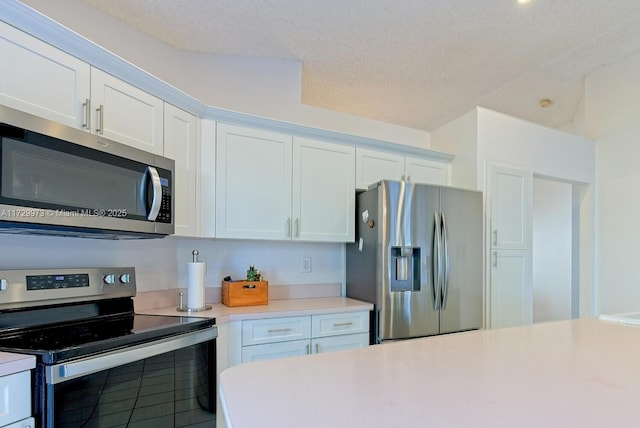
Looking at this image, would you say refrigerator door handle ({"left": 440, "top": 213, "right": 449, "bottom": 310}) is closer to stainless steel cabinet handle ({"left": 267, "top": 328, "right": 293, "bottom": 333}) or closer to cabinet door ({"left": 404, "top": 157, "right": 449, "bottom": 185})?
cabinet door ({"left": 404, "top": 157, "right": 449, "bottom": 185})

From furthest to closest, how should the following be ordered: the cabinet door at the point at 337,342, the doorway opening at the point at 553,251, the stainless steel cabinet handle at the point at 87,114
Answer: the doorway opening at the point at 553,251
the cabinet door at the point at 337,342
the stainless steel cabinet handle at the point at 87,114

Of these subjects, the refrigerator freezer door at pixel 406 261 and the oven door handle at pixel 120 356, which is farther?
the refrigerator freezer door at pixel 406 261

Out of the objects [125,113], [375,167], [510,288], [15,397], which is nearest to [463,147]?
[375,167]

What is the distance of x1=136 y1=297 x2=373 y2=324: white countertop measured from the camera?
2062mm

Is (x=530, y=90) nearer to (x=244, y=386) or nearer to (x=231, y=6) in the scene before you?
(x=231, y=6)

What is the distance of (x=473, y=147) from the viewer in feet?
9.83

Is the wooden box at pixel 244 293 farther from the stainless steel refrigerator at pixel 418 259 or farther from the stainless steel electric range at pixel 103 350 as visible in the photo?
Answer: the stainless steel refrigerator at pixel 418 259

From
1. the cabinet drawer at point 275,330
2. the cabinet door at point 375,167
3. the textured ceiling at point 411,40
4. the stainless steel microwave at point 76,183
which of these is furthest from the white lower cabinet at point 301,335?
the textured ceiling at point 411,40

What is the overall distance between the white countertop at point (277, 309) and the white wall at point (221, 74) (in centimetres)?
142

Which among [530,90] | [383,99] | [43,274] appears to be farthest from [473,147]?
[43,274]

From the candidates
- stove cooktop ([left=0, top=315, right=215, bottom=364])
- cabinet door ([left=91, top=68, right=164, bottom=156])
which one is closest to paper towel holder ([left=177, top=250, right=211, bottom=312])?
stove cooktop ([left=0, top=315, right=215, bottom=364])

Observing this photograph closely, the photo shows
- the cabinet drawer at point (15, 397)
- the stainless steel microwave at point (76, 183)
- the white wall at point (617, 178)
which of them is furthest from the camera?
the white wall at point (617, 178)

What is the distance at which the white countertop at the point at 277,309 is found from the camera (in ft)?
6.76

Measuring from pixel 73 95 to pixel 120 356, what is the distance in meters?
1.11
